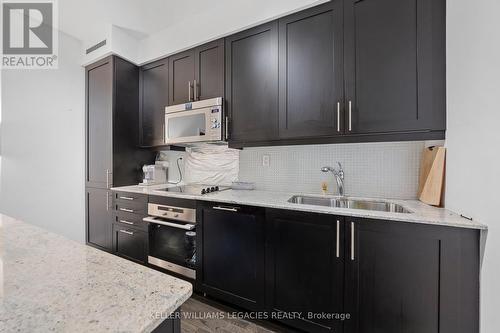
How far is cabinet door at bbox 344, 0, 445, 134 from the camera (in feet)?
4.28

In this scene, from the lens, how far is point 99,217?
8.36 ft

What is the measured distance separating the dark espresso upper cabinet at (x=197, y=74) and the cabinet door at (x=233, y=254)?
114cm

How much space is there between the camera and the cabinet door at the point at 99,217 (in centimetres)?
245

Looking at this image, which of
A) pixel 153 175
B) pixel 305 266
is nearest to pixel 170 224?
pixel 153 175

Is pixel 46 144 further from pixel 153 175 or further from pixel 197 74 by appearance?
pixel 197 74

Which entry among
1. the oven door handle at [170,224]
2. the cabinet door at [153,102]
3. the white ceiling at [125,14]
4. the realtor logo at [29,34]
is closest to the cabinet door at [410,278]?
the oven door handle at [170,224]

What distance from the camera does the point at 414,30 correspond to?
1337 millimetres

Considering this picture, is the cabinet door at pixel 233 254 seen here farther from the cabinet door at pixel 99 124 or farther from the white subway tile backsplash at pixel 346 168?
the cabinet door at pixel 99 124

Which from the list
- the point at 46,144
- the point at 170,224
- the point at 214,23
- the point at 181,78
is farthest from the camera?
the point at 46,144

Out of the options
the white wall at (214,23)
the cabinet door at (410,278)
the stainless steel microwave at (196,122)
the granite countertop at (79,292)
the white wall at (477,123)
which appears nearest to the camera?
the granite countertop at (79,292)

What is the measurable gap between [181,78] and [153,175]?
1.19m

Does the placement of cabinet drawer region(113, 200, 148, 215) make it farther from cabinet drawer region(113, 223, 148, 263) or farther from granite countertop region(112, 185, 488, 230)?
granite countertop region(112, 185, 488, 230)

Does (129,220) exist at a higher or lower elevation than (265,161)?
lower

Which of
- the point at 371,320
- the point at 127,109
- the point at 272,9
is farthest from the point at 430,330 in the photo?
the point at 127,109
